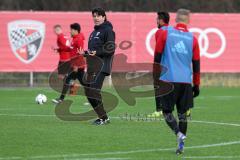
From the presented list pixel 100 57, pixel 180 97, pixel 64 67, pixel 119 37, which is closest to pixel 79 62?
pixel 64 67

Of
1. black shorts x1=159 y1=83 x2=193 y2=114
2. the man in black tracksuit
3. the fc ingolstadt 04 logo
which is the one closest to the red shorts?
the man in black tracksuit

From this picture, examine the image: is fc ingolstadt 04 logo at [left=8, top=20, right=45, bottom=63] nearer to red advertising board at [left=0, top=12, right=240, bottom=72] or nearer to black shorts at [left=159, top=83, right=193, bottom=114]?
red advertising board at [left=0, top=12, right=240, bottom=72]

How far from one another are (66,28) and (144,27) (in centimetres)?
310

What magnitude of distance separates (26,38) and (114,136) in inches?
687

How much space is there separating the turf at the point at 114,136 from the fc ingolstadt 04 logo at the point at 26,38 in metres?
9.74

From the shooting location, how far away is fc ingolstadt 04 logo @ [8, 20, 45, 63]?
30.5 m

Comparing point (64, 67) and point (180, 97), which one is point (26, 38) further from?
point (180, 97)

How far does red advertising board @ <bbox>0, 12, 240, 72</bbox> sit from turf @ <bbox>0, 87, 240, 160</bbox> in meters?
9.85

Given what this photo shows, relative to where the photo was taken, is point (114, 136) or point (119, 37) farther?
point (119, 37)

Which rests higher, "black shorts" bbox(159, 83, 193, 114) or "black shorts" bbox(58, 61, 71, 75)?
"black shorts" bbox(159, 83, 193, 114)

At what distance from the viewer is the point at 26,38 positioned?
3050cm

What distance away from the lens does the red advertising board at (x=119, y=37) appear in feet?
100

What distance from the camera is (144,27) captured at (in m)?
31.8

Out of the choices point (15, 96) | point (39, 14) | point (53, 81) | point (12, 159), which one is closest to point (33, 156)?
point (12, 159)
